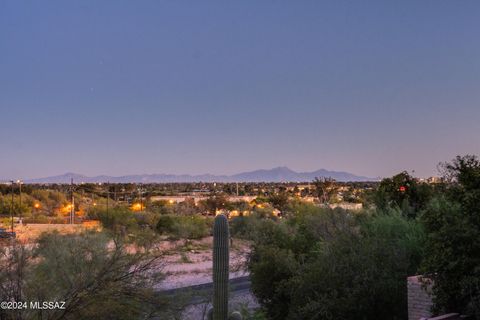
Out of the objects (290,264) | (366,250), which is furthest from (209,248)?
(366,250)

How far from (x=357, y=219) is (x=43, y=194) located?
7182 centimetres

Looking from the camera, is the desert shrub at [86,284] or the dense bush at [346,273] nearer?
the desert shrub at [86,284]

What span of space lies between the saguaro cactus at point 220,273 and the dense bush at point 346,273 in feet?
7.26

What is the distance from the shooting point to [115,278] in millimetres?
10273

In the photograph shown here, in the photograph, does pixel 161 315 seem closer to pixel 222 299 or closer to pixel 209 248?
pixel 222 299

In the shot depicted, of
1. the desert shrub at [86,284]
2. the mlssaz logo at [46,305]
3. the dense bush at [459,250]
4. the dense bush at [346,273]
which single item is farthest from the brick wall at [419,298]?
the mlssaz logo at [46,305]

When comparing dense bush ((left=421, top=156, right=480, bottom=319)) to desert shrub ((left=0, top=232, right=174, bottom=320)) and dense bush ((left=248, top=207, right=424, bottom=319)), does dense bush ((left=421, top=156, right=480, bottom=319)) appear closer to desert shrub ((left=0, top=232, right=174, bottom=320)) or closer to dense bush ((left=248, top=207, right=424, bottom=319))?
dense bush ((left=248, top=207, right=424, bottom=319))

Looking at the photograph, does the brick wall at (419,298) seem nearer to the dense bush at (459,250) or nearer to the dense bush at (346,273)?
the dense bush at (459,250)

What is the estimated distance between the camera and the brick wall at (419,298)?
11047 mm

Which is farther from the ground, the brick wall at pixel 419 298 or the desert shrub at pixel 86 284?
the desert shrub at pixel 86 284

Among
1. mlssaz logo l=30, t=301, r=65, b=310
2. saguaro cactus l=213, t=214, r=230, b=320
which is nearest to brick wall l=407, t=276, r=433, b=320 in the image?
saguaro cactus l=213, t=214, r=230, b=320

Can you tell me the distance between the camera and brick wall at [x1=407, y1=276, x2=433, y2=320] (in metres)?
11.0

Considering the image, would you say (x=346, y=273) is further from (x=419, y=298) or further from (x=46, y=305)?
(x=46, y=305)

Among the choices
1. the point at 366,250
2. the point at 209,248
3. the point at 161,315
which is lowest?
the point at 209,248
